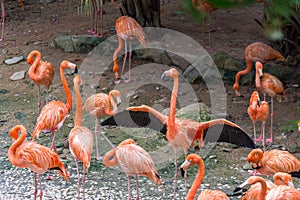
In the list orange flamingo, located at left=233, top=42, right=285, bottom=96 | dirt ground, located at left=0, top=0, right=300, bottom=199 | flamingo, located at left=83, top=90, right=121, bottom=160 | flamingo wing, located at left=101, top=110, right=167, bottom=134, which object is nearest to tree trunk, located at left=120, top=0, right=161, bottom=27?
dirt ground, located at left=0, top=0, right=300, bottom=199

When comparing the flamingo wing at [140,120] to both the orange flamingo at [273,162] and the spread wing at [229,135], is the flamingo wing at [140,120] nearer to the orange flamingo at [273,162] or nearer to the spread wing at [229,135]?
the spread wing at [229,135]

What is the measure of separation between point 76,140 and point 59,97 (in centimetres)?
209

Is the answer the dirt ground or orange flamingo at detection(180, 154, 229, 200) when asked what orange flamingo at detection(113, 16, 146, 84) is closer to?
the dirt ground

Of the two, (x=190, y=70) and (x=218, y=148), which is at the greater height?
(x=190, y=70)

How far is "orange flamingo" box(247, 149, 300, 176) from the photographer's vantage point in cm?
354

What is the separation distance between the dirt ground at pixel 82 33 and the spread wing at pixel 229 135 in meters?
0.90

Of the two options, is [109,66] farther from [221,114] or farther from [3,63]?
[221,114]

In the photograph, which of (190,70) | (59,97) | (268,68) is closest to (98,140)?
(59,97)

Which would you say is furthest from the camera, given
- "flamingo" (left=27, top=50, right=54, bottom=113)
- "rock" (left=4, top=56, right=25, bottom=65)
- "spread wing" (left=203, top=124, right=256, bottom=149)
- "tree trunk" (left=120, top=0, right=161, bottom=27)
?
"tree trunk" (left=120, top=0, right=161, bottom=27)

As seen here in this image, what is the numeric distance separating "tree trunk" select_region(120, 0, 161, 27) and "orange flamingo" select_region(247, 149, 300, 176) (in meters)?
3.42

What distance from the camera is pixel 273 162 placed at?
359cm

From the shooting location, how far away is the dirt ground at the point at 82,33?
5.19 m

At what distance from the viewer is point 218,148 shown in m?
4.63

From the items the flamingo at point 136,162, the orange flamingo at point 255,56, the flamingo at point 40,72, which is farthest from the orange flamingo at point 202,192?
the flamingo at point 40,72
